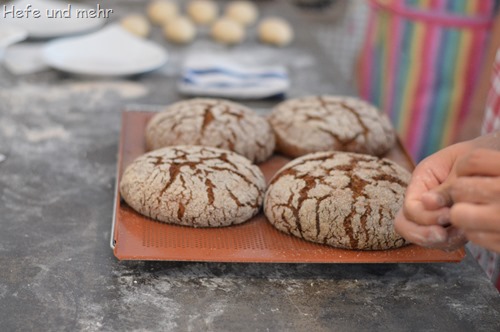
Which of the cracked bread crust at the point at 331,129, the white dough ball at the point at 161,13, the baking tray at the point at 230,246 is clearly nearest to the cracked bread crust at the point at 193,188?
the baking tray at the point at 230,246

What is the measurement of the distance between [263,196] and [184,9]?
183 centimetres

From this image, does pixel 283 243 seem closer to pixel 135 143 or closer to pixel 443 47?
pixel 135 143

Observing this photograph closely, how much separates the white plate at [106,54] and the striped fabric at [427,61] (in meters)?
0.91

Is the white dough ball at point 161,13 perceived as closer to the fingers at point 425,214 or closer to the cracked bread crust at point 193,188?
the cracked bread crust at point 193,188

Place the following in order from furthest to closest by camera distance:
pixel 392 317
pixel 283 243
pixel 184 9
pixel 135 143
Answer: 1. pixel 184 9
2. pixel 135 143
3. pixel 283 243
4. pixel 392 317

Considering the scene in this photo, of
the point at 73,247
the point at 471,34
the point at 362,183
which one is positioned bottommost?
the point at 73,247

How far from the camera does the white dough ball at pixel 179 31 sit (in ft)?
8.68

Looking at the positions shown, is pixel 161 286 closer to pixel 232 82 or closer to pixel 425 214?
pixel 425 214

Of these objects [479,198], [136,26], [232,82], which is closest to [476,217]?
[479,198]

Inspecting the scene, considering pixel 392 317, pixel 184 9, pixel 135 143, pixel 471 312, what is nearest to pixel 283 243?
pixel 392 317

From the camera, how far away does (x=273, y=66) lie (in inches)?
100

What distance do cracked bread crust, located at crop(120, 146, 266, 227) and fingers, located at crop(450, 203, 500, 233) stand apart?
553mm

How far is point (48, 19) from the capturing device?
2641mm

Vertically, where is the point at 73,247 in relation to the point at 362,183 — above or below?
below
